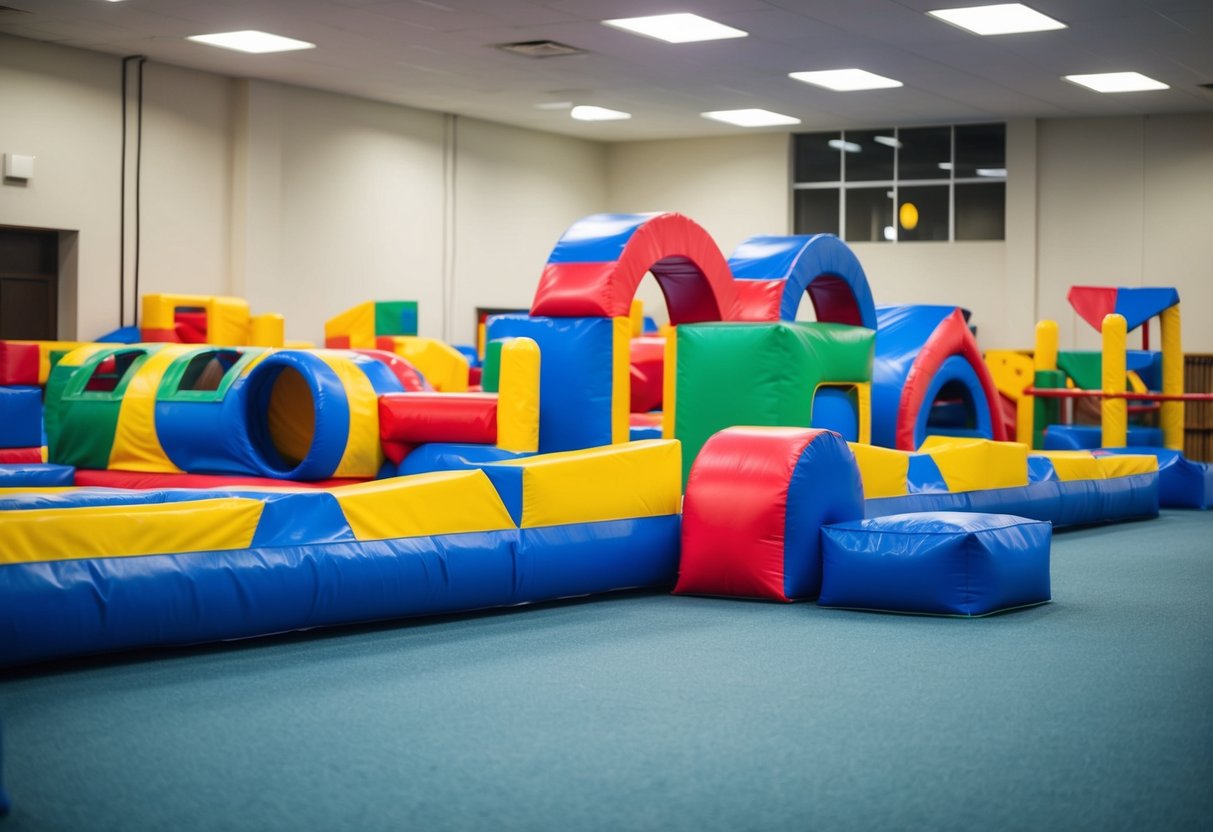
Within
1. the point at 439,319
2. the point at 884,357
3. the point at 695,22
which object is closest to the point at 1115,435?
the point at 884,357

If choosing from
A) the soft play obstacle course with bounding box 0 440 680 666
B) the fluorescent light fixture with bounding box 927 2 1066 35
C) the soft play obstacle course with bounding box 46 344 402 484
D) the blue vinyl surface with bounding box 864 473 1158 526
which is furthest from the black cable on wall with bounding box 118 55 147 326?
the blue vinyl surface with bounding box 864 473 1158 526

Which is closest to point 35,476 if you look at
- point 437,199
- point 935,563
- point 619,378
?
point 619,378

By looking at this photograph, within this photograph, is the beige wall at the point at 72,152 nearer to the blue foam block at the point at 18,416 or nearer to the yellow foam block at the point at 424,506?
the blue foam block at the point at 18,416

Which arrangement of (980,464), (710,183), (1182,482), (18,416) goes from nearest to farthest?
(980,464)
(18,416)
(1182,482)
(710,183)

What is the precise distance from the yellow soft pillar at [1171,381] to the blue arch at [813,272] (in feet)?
12.9

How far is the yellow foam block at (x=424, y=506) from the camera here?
5375 millimetres

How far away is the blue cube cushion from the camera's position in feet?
18.7

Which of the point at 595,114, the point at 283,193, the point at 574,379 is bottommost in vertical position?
the point at 574,379

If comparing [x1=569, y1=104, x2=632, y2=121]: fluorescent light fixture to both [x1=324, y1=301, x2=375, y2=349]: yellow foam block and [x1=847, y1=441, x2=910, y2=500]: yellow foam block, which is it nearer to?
[x1=324, y1=301, x2=375, y2=349]: yellow foam block

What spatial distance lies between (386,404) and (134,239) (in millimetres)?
5768

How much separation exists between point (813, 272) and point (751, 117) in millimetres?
7714

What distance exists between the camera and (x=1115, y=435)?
11750 millimetres

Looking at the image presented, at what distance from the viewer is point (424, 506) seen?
557 cm

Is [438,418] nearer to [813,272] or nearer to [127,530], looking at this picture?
[813,272]
